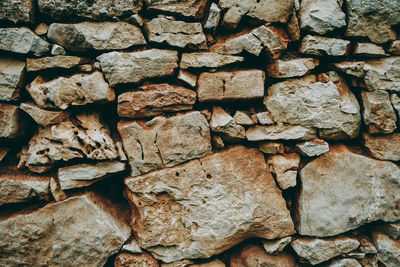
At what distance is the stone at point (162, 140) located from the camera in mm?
1980

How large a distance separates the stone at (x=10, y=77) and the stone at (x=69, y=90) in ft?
0.30

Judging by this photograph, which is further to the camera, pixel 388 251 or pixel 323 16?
pixel 388 251

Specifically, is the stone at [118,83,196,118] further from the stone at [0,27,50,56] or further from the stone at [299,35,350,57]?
the stone at [299,35,350,57]

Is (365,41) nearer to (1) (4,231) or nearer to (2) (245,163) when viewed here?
(2) (245,163)

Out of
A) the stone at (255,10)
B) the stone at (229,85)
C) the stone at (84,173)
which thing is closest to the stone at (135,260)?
the stone at (84,173)

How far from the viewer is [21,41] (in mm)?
1820

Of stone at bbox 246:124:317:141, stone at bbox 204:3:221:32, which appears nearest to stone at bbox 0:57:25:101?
stone at bbox 204:3:221:32

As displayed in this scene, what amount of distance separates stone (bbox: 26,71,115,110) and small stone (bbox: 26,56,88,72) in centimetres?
9

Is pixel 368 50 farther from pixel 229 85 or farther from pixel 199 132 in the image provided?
pixel 199 132

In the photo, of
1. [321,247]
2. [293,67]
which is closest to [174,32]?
[293,67]

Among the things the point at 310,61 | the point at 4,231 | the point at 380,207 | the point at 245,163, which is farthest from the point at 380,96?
the point at 4,231

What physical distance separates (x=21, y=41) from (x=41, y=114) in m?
0.59

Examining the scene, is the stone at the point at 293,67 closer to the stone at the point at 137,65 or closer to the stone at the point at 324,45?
the stone at the point at 324,45

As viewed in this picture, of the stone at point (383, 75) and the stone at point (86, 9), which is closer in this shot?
the stone at point (86, 9)
